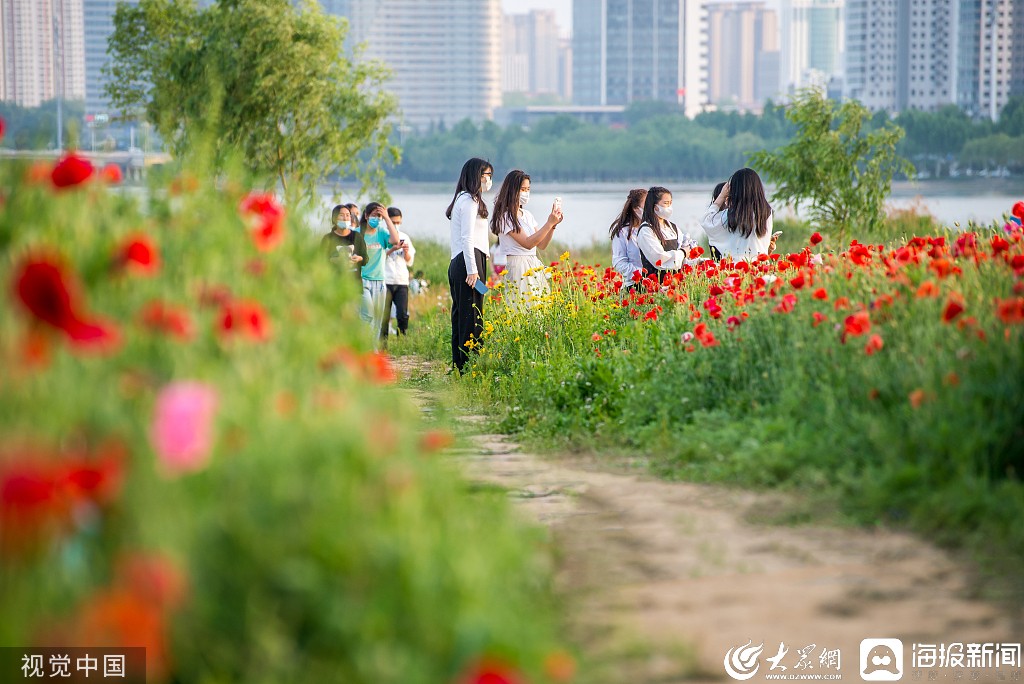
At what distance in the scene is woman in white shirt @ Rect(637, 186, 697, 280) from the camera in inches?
386

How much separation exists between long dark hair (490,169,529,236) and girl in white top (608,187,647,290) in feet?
3.84

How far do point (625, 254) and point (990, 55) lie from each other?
134m

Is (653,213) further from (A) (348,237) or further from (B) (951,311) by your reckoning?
(B) (951,311)

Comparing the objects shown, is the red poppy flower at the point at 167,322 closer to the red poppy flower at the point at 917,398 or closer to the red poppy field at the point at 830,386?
the red poppy field at the point at 830,386

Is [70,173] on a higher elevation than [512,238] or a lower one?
higher

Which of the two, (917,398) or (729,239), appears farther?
(729,239)

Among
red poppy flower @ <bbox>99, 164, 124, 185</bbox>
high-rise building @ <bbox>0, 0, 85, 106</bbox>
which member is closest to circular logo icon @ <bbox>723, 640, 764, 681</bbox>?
red poppy flower @ <bbox>99, 164, 124, 185</bbox>

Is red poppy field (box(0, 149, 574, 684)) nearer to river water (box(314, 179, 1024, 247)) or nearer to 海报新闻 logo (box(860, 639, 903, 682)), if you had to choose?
海报新闻 logo (box(860, 639, 903, 682))

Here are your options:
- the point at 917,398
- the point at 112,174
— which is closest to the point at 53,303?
the point at 112,174

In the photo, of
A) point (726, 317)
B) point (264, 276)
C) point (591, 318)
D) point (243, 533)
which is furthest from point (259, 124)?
point (243, 533)

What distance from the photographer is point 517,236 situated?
9664 millimetres

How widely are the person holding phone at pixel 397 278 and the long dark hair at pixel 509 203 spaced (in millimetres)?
3078

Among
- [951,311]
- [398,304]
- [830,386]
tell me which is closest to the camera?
[951,311]

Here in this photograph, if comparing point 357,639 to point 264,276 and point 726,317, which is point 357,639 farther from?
point 726,317
